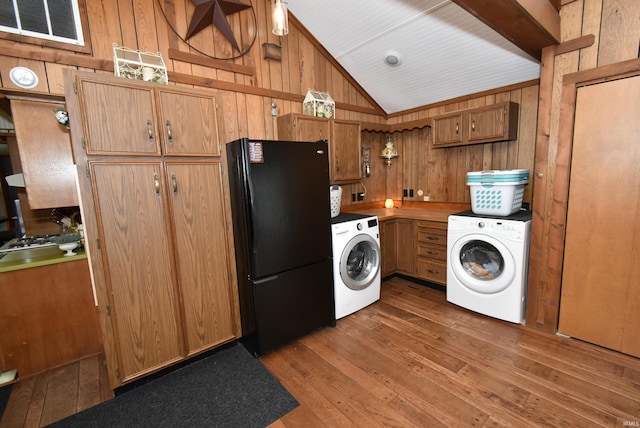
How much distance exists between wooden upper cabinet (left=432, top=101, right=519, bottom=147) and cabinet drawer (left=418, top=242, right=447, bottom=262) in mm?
1208

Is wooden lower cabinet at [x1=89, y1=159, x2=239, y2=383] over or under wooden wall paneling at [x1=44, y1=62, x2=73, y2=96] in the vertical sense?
under

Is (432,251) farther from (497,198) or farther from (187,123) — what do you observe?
(187,123)

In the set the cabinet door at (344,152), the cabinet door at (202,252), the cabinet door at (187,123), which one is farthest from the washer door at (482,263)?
the cabinet door at (187,123)

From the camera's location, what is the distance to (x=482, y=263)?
2680mm

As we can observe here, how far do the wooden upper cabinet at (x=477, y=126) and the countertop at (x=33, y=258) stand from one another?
3682 millimetres

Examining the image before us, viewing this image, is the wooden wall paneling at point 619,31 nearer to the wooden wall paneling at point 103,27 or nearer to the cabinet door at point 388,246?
the cabinet door at point 388,246

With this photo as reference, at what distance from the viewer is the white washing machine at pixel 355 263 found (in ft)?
8.43

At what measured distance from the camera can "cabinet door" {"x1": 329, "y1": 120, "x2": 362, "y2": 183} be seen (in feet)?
10.4

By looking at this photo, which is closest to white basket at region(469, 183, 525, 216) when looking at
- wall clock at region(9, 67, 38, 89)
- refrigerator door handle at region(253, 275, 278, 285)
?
refrigerator door handle at region(253, 275, 278, 285)

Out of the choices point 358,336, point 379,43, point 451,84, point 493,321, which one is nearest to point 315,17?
point 379,43

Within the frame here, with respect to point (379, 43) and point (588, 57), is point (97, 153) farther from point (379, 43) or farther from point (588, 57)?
point (588, 57)

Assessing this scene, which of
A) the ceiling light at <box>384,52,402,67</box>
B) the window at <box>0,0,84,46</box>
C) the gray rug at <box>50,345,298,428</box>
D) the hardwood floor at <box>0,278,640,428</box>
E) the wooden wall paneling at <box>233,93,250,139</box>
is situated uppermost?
the ceiling light at <box>384,52,402,67</box>

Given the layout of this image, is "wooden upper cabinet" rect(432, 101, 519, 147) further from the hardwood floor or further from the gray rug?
the gray rug

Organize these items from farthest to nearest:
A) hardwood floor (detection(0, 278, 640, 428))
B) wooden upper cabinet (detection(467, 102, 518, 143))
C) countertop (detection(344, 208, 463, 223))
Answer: countertop (detection(344, 208, 463, 223)), wooden upper cabinet (detection(467, 102, 518, 143)), hardwood floor (detection(0, 278, 640, 428))
